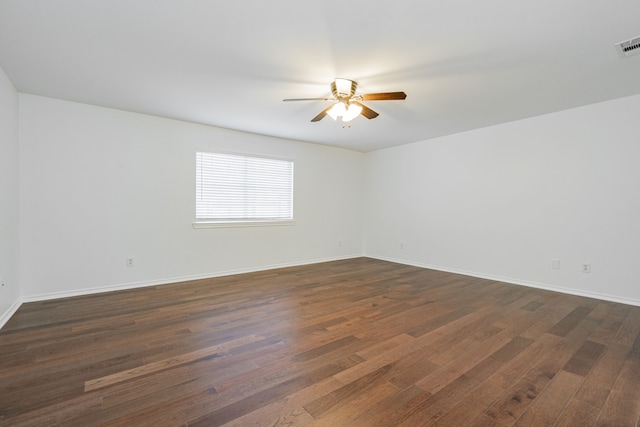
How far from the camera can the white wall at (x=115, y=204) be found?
3338 mm

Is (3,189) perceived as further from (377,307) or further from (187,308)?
(377,307)

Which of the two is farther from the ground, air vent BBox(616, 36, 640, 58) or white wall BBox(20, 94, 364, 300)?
air vent BBox(616, 36, 640, 58)

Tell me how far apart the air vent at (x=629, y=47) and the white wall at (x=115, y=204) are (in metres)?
4.28

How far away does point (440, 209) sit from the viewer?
5191 millimetres

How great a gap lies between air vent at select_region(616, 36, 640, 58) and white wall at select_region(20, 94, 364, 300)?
4284mm

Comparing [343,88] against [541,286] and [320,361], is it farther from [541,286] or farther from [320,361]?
[541,286]

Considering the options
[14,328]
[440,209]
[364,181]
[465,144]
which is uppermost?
[465,144]

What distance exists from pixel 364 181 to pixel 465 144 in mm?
2290

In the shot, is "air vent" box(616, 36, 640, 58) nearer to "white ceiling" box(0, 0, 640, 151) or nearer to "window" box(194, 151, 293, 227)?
"white ceiling" box(0, 0, 640, 151)

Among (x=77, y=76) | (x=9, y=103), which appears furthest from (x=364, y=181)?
(x=9, y=103)

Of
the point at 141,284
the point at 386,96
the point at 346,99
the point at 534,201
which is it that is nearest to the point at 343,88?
the point at 346,99

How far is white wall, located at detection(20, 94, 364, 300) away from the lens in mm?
3338

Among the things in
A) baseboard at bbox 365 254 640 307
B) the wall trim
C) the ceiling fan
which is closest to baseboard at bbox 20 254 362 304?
the wall trim

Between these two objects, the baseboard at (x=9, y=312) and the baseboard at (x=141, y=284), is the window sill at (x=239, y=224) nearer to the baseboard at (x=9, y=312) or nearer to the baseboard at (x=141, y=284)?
the baseboard at (x=141, y=284)
